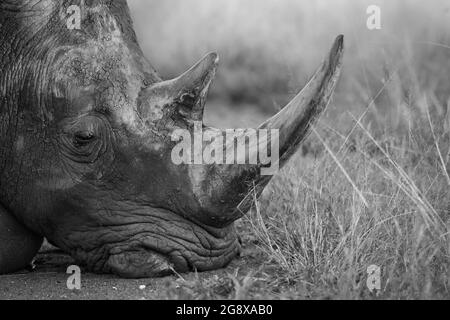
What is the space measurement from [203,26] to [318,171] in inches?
208

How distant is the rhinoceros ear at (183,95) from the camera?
13.3 feet

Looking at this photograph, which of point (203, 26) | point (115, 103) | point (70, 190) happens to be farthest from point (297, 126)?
point (203, 26)

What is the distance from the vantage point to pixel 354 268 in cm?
398

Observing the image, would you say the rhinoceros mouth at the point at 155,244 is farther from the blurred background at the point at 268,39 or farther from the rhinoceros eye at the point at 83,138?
the blurred background at the point at 268,39

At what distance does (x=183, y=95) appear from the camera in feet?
13.3

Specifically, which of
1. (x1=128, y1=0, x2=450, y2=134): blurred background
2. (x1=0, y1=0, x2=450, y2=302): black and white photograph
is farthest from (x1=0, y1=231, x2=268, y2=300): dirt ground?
(x1=128, y1=0, x2=450, y2=134): blurred background

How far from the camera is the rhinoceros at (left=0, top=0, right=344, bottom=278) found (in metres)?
4.03

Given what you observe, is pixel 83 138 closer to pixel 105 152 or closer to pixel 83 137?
pixel 83 137

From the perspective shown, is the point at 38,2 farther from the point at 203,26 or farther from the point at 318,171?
the point at 203,26

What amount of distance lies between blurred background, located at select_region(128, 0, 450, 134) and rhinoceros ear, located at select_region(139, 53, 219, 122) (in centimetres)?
413

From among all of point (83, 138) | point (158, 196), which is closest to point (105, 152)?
point (83, 138)

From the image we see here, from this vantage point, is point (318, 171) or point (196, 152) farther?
point (318, 171)

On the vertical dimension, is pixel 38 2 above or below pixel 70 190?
above

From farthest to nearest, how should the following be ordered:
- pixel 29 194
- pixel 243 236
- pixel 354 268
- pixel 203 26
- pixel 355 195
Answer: pixel 203 26
pixel 243 236
pixel 355 195
pixel 29 194
pixel 354 268
